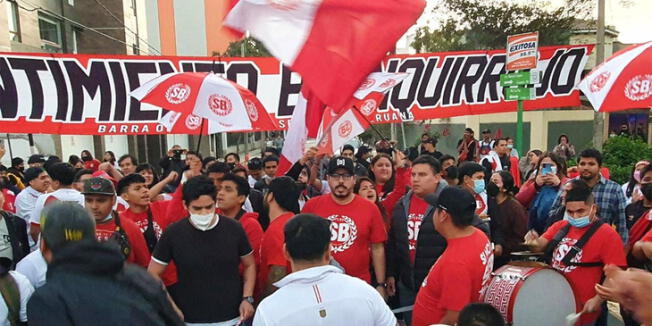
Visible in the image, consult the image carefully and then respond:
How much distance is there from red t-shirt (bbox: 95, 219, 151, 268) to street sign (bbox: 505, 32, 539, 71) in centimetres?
749

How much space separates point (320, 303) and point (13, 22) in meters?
15.8

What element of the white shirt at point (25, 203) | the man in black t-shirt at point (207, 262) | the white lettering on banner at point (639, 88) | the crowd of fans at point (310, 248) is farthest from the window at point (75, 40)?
the white lettering on banner at point (639, 88)

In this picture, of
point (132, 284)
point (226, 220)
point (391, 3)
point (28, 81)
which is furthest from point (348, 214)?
point (28, 81)

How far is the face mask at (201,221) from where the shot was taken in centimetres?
313

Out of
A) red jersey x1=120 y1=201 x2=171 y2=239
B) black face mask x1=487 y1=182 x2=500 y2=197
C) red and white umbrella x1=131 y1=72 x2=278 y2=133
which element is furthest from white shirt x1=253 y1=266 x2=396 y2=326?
red and white umbrella x1=131 y1=72 x2=278 y2=133

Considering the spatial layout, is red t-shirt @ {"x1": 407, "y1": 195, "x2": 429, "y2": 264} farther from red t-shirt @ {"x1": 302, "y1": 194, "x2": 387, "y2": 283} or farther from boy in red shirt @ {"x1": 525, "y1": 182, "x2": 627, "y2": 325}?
boy in red shirt @ {"x1": 525, "y1": 182, "x2": 627, "y2": 325}

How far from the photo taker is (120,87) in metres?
7.84

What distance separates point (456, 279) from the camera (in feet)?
8.56

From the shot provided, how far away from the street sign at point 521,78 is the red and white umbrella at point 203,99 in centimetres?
541

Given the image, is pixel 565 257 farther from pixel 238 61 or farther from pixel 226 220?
pixel 238 61

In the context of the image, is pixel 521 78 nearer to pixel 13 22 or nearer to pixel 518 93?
pixel 518 93

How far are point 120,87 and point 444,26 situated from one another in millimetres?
17206

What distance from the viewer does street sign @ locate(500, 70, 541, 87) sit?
8.43 meters

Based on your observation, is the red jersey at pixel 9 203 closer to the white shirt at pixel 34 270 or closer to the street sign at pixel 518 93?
the white shirt at pixel 34 270
